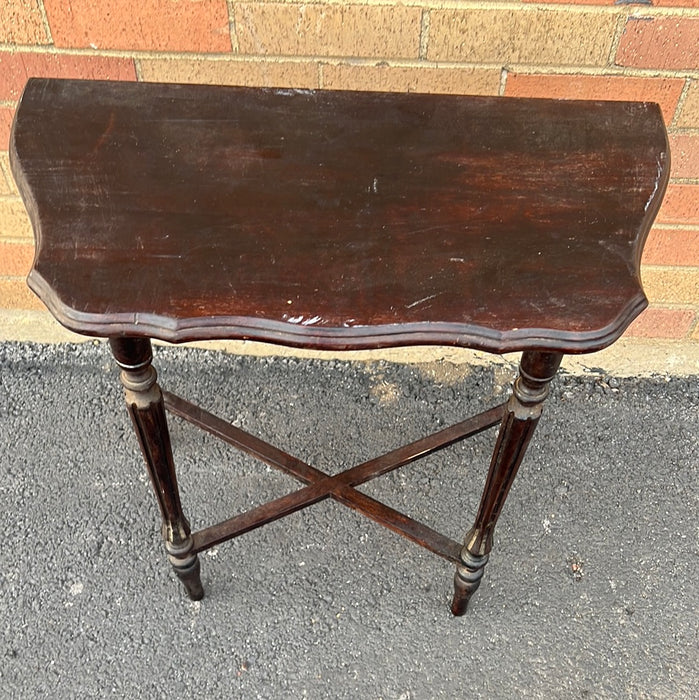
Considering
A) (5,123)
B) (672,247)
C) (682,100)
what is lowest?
(672,247)

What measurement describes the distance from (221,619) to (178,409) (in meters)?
0.42

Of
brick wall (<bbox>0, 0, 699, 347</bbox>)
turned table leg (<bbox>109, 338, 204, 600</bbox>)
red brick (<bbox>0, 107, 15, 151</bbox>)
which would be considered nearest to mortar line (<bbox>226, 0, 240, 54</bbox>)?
brick wall (<bbox>0, 0, 699, 347</bbox>)

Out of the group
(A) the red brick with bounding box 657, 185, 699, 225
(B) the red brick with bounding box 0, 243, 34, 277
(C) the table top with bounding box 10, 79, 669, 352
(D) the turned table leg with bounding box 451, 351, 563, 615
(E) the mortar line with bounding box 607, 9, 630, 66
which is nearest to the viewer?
(C) the table top with bounding box 10, 79, 669, 352

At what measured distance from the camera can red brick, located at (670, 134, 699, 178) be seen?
4.75 ft

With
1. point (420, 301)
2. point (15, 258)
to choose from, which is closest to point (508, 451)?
point (420, 301)

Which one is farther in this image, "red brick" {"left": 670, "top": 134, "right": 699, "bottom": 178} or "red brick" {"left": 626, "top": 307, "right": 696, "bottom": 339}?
"red brick" {"left": 626, "top": 307, "right": 696, "bottom": 339}

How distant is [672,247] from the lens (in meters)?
1.62

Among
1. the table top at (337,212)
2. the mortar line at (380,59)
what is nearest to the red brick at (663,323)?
the mortar line at (380,59)

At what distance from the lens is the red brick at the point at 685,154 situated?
4.75 ft

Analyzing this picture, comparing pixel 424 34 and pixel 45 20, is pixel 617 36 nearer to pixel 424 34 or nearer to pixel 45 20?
pixel 424 34

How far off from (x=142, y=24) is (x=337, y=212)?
647mm

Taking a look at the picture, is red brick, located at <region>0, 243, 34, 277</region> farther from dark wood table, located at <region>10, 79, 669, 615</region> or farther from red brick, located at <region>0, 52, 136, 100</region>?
dark wood table, located at <region>10, 79, 669, 615</region>

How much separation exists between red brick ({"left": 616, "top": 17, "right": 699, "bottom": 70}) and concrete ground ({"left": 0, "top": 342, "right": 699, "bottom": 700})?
77 centimetres

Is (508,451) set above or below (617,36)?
below
